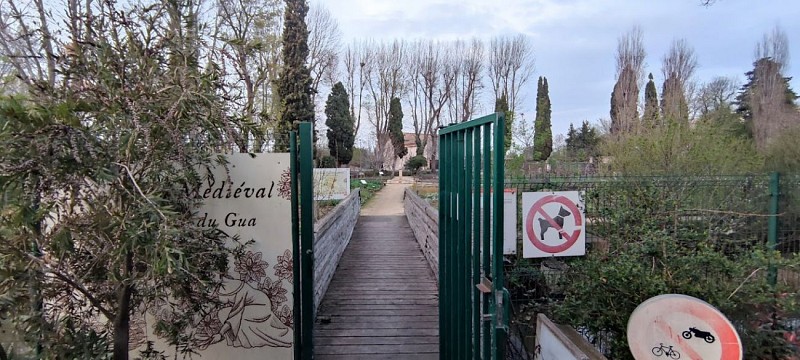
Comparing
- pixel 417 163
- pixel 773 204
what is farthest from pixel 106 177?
pixel 417 163

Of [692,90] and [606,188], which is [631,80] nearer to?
[692,90]

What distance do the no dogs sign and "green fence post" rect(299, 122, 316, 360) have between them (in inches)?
114

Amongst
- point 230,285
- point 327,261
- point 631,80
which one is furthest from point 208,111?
point 631,80

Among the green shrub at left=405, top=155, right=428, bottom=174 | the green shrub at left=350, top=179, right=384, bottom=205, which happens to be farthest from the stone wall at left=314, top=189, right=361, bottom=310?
the green shrub at left=405, top=155, right=428, bottom=174

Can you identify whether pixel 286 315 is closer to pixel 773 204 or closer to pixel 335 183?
pixel 773 204

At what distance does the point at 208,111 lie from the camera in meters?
1.76

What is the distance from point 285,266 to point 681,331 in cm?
225

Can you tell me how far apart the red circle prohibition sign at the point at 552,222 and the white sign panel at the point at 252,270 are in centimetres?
314

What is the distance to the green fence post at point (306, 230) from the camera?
7.94ft

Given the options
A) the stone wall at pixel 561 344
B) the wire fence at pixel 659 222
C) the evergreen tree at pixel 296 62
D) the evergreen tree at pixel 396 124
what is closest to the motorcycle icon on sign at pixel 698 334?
the stone wall at pixel 561 344

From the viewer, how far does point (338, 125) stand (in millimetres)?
29969

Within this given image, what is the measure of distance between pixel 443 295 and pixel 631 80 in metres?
29.4

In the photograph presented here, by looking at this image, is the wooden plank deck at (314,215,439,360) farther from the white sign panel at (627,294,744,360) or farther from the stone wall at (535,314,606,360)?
the white sign panel at (627,294,744,360)

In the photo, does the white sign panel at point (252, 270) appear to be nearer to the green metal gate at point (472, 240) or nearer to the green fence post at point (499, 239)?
the green metal gate at point (472, 240)
